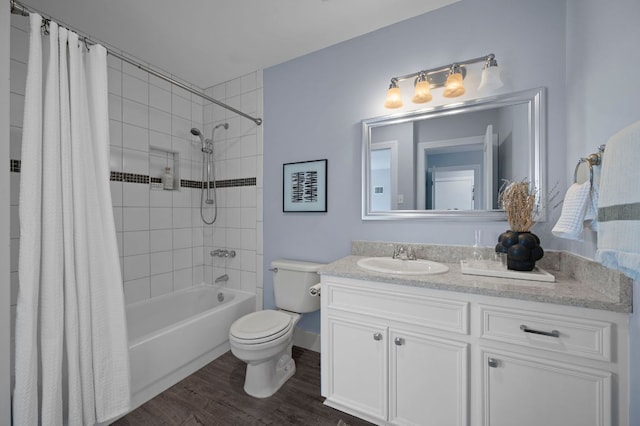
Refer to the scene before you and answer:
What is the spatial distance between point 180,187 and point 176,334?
4.55 feet

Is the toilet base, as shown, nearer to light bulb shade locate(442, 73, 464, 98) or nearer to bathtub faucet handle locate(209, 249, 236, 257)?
bathtub faucet handle locate(209, 249, 236, 257)

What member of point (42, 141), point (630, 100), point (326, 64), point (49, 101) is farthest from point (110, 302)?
point (630, 100)

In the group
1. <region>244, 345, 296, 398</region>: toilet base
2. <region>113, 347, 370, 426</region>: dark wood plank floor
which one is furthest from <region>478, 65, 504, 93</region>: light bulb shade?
<region>244, 345, 296, 398</region>: toilet base

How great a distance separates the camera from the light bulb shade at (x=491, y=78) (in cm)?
141

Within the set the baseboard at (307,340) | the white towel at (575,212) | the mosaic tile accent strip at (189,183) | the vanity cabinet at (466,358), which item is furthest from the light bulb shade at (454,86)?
the mosaic tile accent strip at (189,183)

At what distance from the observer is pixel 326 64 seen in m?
2.02

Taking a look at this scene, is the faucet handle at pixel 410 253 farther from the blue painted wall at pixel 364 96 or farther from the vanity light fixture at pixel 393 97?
the vanity light fixture at pixel 393 97

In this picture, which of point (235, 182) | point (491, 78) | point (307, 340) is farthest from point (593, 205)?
point (235, 182)

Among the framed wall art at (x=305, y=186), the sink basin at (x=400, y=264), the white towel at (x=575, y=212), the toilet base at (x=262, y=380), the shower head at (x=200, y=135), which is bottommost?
the toilet base at (x=262, y=380)

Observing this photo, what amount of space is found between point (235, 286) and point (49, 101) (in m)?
1.87

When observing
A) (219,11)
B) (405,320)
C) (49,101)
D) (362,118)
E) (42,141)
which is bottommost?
(405,320)

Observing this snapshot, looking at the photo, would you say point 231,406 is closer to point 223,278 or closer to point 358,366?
point 358,366

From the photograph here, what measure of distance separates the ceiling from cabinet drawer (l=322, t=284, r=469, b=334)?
1.72m

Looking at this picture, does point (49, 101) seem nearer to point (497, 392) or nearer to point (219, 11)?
point (219, 11)
